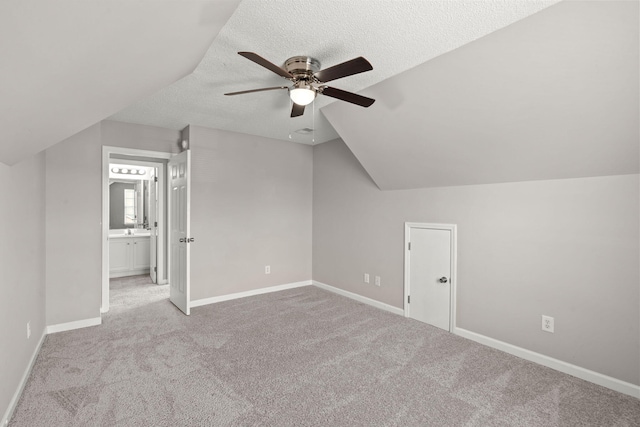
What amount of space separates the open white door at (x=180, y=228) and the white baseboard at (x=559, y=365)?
3221 mm

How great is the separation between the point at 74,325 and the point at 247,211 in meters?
2.37

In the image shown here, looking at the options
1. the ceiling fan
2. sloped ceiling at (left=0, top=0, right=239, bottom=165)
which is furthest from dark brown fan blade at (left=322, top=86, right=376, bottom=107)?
sloped ceiling at (left=0, top=0, right=239, bottom=165)

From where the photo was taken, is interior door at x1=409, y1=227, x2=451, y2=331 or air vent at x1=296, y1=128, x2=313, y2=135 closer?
interior door at x1=409, y1=227, x2=451, y2=331

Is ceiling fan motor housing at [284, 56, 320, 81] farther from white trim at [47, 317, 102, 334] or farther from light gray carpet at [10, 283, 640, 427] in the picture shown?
white trim at [47, 317, 102, 334]

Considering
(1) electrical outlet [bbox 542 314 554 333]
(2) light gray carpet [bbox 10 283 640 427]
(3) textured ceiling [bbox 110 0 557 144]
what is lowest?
(2) light gray carpet [bbox 10 283 640 427]

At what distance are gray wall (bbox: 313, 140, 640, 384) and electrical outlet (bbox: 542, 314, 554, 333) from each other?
4 centimetres

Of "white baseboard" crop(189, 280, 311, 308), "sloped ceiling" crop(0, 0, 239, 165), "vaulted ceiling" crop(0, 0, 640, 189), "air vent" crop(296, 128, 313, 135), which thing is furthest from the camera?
"air vent" crop(296, 128, 313, 135)

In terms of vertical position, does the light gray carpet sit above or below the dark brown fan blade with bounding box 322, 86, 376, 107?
below

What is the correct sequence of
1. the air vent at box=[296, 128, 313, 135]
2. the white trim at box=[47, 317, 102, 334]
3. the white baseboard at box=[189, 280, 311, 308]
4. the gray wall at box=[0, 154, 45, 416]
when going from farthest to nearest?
1. the air vent at box=[296, 128, 313, 135]
2. the white baseboard at box=[189, 280, 311, 308]
3. the white trim at box=[47, 317, 102, 334]
4. the gray wall at box=[0, 154, 45, 416]

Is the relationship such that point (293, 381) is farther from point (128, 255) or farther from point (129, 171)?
point (129, 171)

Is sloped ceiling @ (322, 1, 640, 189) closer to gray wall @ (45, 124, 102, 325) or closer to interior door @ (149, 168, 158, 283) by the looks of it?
gray wall @ (45, 124, 102, 325)

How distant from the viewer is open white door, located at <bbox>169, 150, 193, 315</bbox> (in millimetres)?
3758

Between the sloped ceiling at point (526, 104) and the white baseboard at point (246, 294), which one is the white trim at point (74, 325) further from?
the sloped ceiling at point (526, 104)

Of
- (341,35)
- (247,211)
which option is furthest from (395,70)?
(247,211)
